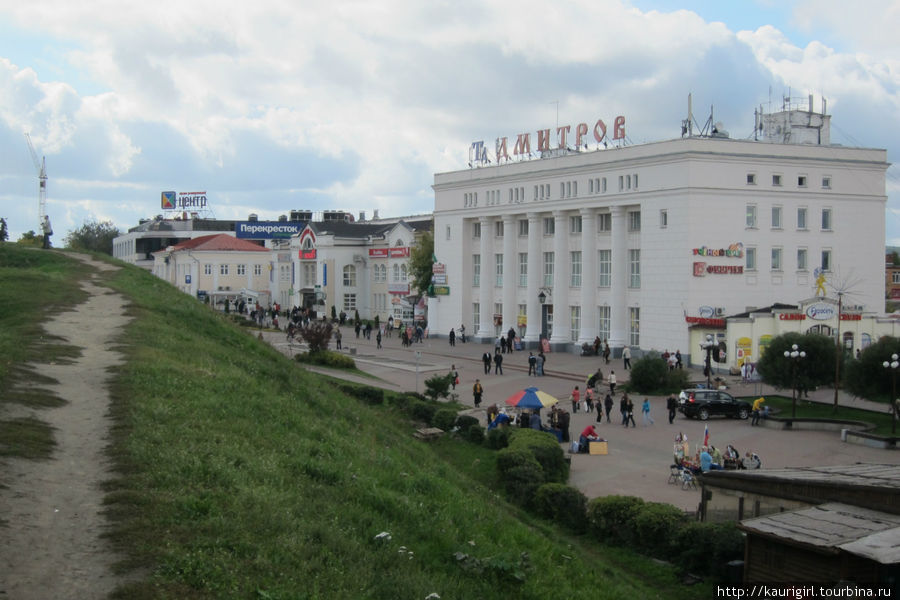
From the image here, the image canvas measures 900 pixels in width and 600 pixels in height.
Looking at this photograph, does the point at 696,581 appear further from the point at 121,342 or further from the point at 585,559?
the point at 121,342

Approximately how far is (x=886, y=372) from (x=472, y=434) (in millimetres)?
16409

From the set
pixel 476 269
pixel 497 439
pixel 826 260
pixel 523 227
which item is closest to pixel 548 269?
pixel 523 227

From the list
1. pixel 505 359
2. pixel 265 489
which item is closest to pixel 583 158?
pixel 505 359

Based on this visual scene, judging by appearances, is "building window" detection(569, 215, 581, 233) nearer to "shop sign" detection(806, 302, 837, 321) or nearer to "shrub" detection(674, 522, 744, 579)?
"shop sign" detection(806, 302, 837, 321)

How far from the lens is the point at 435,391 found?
40.7 meters

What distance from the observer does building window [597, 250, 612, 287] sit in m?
61.1

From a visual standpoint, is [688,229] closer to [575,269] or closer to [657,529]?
[575,269]

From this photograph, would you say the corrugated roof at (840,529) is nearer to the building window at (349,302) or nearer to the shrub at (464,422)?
the shrub at (464,422)

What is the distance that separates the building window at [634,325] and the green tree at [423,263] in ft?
82.7

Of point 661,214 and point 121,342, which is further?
point 661,214

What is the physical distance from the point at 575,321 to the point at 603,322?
3.12 meters

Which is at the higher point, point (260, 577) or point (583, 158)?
point (583, 158)

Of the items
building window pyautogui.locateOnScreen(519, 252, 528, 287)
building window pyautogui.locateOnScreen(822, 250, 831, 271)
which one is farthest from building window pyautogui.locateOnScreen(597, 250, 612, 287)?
building window pyautogui.locateOnScreen(822, 250, 831, 271)

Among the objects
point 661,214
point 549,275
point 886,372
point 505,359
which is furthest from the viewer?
point 549,275
